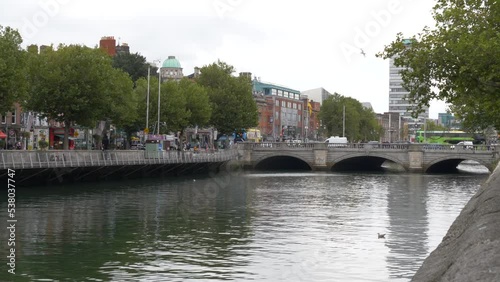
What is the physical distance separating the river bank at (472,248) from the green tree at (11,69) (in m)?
45.6

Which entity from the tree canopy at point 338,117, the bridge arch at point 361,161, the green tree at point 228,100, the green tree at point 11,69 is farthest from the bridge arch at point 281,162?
the tree canopy at point 338,117

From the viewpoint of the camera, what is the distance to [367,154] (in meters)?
109

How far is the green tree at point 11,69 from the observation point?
5659 centimetres

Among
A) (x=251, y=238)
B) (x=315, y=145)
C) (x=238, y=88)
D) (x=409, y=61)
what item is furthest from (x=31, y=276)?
(x=238, y=88)

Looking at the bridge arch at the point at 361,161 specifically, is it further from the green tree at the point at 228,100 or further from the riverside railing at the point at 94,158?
the riverside railing at the point at 94,158

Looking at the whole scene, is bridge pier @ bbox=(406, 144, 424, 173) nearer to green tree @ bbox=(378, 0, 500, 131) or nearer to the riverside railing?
the riverside railing

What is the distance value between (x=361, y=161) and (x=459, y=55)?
91.0 meters

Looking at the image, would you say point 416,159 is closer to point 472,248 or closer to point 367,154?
point 367,154

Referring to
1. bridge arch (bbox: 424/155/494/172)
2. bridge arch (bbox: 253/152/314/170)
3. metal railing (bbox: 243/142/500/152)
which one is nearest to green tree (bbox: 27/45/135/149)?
bridge arch (bbox: 253/152/314/170)

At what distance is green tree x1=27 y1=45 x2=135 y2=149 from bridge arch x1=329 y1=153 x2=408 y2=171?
4566 centimetres

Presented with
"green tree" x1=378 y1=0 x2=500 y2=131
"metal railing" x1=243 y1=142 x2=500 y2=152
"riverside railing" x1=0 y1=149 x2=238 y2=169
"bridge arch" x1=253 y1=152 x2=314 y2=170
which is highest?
"green tree" x1=378 y1=0 x2=500 y2=131

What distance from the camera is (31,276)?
23.8 metres

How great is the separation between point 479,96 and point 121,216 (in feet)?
66.4

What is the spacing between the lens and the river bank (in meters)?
11.7
